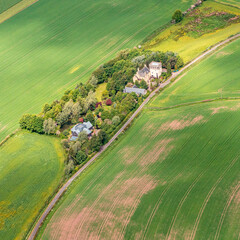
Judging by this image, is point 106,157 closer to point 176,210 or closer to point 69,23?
point 176,210

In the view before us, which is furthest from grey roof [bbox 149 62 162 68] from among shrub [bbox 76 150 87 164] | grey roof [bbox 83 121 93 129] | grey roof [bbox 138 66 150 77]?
shrub [bbox 76 150 87 164]

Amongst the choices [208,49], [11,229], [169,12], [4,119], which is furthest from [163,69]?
[11,229]

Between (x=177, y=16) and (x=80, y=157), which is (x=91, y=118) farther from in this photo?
(x=177, y=16)

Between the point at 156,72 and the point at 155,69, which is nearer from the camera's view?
the point at 155,69

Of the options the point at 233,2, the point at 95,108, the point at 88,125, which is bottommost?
the point at 233,2

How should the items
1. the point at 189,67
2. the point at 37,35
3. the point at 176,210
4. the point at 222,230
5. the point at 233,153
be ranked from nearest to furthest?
the point at 222,230, the point at 176,210, the point at 233,153, the point at 189,67, the point at 37,35

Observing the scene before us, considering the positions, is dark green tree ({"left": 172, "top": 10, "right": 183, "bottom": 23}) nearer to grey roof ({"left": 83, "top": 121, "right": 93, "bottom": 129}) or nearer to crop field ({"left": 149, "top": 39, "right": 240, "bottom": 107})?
crop field ({"left": 149, "top": 39, "right": 240, "bottom": 107})

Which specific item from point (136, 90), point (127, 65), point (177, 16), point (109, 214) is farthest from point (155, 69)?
point (109, 214)
